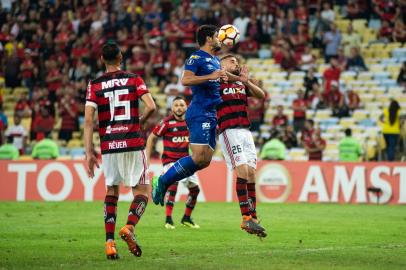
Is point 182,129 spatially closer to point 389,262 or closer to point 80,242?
point 80,242

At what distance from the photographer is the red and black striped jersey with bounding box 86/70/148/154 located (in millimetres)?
10953

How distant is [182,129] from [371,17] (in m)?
15.7

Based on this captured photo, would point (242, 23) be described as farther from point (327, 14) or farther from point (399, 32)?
point (399, 32)

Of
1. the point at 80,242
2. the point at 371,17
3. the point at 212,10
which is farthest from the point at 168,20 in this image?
the point at 80,242

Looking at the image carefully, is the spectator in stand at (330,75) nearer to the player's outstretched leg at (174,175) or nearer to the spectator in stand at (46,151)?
the spectator in stand at (46,151)

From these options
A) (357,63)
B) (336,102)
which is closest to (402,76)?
(357,63)

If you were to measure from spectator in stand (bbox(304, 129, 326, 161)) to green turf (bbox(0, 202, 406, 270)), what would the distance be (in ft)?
16.8

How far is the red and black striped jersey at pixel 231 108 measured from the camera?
13.7 m

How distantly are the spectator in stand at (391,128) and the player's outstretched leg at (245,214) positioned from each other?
1315 cm

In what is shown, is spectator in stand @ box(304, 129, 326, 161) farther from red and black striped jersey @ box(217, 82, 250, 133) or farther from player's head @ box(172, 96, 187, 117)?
red and black striped jersey @ box(217, 82, 250, 133)

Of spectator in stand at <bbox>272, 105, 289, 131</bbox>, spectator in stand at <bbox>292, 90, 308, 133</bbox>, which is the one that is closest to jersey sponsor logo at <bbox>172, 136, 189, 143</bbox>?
spectator in stand at <bbox>272, 105, 289, 131</bbox>

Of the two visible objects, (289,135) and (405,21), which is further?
(405,21)

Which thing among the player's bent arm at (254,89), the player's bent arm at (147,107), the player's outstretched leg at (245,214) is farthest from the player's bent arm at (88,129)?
the player's bent arm at (254,89)

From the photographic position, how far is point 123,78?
11.0 m
